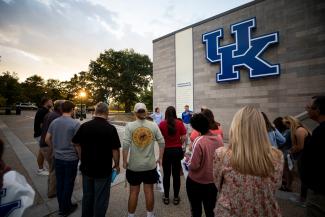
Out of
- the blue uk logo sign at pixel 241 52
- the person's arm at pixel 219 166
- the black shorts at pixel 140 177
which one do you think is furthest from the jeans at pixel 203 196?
the blue uk logo sign at pixel 241 52

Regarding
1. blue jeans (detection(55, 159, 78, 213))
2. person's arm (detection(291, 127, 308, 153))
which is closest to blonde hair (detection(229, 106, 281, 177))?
person's arm (detection(291, 127, 308, 153))

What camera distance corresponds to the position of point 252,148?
1.52 m

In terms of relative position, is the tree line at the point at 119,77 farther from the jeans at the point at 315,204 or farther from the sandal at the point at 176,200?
the jeans at the point at 315,204

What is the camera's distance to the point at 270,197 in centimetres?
155

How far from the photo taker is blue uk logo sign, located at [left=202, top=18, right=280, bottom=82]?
9.05m

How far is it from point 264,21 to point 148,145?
9.34 meters

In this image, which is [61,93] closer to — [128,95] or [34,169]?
[128,95]

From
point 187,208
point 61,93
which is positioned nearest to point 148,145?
point 187,208

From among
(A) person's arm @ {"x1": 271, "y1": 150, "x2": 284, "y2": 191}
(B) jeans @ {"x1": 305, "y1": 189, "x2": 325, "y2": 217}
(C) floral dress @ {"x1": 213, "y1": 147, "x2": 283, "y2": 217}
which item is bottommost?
(B) jeans @ {"x1": 305, "y1": 189, "x2": 325, "y2": 217}

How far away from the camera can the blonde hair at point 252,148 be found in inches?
58.7

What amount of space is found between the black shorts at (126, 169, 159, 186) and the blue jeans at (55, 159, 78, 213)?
1.15 metres

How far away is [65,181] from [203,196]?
2407 millimetres

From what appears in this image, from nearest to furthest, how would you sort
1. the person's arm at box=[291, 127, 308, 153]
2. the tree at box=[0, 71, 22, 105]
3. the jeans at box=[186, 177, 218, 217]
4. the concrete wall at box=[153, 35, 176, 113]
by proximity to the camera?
the jeans at box=[186, 177, 218, 217] → the person's arm at box=[291, 127, 308, 153] → the concrete wall at box=[153, 35, 176, 113] → the tree at box=[0, 71, 22, 105]

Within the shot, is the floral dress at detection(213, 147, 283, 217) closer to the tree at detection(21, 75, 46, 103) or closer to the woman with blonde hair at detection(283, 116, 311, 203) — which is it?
the woman with blonde hair at detection(283, 116, 311, 203)
